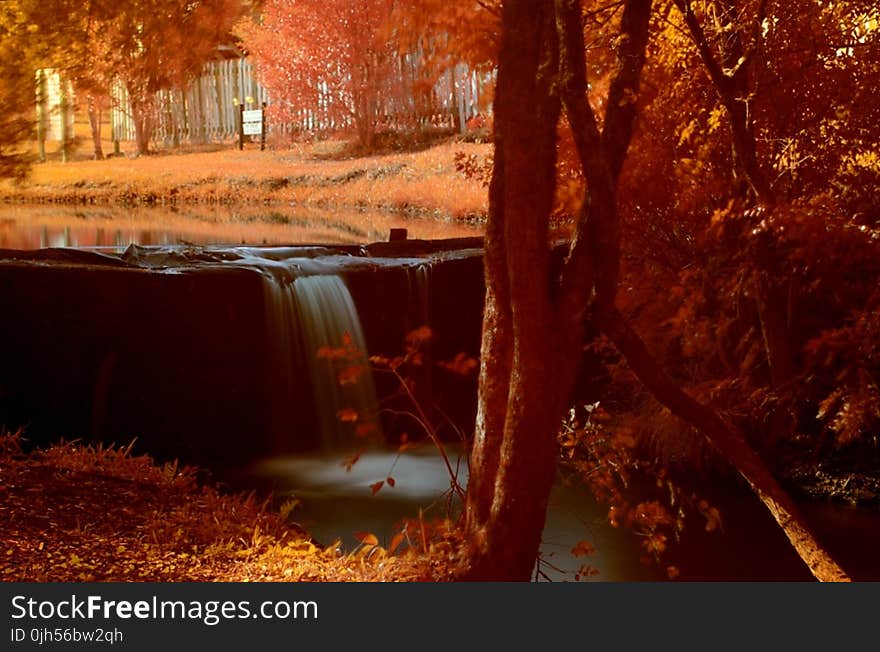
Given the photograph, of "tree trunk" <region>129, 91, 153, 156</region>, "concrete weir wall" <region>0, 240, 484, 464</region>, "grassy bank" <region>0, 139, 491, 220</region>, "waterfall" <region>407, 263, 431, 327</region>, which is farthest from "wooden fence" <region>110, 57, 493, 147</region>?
"concrete weir wall" <region>0, 240, 484, 464</region>

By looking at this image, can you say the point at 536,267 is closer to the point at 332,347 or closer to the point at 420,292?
the point at 332,347

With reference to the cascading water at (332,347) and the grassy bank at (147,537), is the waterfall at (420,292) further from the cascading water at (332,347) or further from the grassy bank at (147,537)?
the grassy bank at (147,537)

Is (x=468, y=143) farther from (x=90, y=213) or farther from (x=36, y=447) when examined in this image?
(x=36, y=447)

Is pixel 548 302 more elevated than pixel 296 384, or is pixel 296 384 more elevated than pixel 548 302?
pixel 548 302

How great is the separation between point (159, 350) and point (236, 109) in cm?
1513

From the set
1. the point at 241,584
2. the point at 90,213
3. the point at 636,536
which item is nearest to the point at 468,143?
the point at 90,213

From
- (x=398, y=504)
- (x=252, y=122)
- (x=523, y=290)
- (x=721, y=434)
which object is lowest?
(x=398, y=504)

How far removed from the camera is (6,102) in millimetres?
5180

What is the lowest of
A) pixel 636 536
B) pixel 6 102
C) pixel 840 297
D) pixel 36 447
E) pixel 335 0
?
pixel 636 536

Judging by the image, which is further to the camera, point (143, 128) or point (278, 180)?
point (143, 128)

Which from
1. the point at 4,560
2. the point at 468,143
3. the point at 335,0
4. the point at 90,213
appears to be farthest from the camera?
the point at 90,213

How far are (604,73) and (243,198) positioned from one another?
1263 centimetres

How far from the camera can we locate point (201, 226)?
52.4 ft

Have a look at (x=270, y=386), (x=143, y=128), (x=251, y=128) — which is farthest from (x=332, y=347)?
(x=143, y=128)
